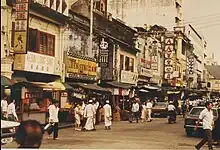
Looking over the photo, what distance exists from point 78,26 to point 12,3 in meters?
4.09

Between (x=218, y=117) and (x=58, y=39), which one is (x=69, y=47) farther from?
(x=218, y=117)

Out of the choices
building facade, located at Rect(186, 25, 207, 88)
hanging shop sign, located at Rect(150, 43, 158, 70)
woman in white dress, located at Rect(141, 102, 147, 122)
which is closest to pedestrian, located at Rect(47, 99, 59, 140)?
building facade, located at Rect(186, 25, 207, 88)

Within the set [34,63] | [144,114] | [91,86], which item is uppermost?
[34,63]

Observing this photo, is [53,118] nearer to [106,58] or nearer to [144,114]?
[106,58]

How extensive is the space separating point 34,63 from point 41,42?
609 mm

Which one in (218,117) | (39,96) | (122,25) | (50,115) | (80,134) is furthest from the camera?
(122,25)

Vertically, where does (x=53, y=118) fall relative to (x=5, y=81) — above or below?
below

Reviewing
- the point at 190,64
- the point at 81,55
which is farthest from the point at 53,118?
the point at 190,64

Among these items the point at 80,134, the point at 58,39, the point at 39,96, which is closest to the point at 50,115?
the point at 39,96

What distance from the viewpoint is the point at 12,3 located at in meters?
9.40

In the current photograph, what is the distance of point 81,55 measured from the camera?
1326 centimetres

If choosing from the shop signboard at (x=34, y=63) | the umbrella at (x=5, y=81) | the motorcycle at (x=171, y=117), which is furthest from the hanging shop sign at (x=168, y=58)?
the umbrella at (x=5, y=81)

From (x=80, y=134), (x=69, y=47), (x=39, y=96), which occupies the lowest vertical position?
(x=80, y=134)

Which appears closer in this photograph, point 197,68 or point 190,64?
point 197,68
